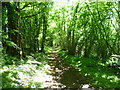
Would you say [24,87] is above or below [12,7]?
below

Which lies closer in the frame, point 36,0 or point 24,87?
point 24,87

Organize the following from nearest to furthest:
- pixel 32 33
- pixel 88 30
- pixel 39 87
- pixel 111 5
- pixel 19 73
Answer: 1. pixel 39 87
2. pixel 19 73
3. pixel 111 5
4. pixel 88 30
5. pixel 32 33

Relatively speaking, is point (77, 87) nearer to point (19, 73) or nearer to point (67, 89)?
point (67, 89)

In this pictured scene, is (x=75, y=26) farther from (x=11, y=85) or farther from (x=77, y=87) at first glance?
(x=11, y=85)

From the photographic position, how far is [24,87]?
8.96 meters

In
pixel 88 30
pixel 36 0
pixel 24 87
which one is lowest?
pixel 24 87

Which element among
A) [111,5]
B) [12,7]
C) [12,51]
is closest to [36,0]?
[12,7]

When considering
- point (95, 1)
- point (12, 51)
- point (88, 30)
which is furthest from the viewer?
point (88, 30)

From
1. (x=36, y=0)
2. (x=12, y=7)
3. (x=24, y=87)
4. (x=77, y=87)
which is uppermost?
(x=36, y=0)

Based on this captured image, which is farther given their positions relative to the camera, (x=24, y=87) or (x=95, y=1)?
(x=95, y=1)

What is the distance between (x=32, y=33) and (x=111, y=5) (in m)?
16.8

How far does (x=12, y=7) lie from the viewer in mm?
13820

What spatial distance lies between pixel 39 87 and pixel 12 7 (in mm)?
8566

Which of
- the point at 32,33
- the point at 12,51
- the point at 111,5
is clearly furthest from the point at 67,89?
the point at 32,33
